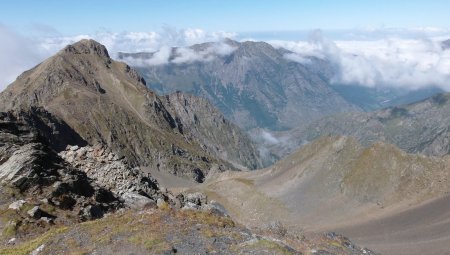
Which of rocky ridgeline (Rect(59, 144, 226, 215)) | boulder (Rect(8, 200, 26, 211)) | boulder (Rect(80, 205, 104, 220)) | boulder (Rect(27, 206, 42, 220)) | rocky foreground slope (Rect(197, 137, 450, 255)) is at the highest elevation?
boulder (Rect(8, 200, 26, 211))

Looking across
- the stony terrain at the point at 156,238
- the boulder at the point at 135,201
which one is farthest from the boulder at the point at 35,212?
the boulder at the point at 135,201

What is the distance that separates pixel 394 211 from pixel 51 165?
281 ft

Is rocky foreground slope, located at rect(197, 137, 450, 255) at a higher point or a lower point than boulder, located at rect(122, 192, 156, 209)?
lower

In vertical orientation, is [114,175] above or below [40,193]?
below

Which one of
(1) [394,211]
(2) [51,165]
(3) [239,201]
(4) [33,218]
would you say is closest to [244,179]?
(3) [239,201]

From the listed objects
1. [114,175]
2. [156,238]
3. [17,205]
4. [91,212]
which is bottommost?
[114,175]

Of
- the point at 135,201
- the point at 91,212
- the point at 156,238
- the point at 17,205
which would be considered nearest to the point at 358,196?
the point at 135,201

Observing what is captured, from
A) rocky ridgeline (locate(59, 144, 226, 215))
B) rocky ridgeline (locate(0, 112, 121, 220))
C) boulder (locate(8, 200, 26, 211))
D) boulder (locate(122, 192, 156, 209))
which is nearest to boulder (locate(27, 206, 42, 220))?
rocky ridgeline (locate(0, 112, 121, 220))

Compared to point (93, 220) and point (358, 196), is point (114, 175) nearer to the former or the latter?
point (93, 220)

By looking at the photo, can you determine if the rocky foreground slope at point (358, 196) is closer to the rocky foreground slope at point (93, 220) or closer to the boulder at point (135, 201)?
the boulder at point (135, 201)

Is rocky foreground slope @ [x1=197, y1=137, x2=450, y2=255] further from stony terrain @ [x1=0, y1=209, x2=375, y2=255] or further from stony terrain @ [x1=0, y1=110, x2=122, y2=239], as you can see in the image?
stony terrain @ [x1=0, y1=209, x2=375, y2=255]

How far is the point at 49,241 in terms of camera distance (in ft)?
129

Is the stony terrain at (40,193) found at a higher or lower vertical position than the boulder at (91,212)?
higher

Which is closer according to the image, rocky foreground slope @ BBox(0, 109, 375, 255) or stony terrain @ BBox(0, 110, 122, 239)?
rocky foreground slope @ BBox(0, 109, 375, 255)
